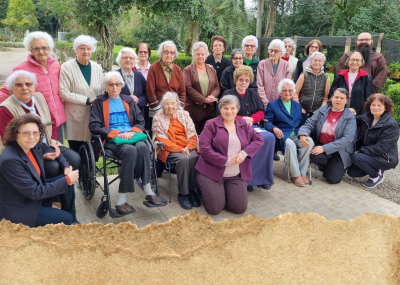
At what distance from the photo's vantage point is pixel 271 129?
4016 mm

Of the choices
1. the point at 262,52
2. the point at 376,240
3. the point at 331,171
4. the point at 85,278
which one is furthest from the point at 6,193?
the point at 262,52

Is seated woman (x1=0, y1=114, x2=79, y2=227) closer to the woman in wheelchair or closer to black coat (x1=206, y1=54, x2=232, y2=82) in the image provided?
the woman in wheelchair

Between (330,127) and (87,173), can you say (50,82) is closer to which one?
(87,173)

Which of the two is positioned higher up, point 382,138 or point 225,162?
point 382,138

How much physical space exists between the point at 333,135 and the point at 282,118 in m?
0.65

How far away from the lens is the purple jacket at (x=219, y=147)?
121 inches

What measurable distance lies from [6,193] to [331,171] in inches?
136

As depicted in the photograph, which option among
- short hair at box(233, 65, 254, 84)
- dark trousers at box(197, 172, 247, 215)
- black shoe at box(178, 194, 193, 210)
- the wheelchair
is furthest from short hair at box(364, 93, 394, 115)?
the wheelchair

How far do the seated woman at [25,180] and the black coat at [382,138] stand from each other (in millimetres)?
3422

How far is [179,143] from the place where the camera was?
3.42m

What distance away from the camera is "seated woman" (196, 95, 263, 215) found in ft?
10.1

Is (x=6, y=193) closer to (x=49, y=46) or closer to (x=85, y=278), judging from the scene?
(x=49, y=46)

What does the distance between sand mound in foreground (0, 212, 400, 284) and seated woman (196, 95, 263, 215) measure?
86.8 inches

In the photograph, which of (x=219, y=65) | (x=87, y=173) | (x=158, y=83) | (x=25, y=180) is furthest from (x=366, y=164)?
(x=25, y=180)
